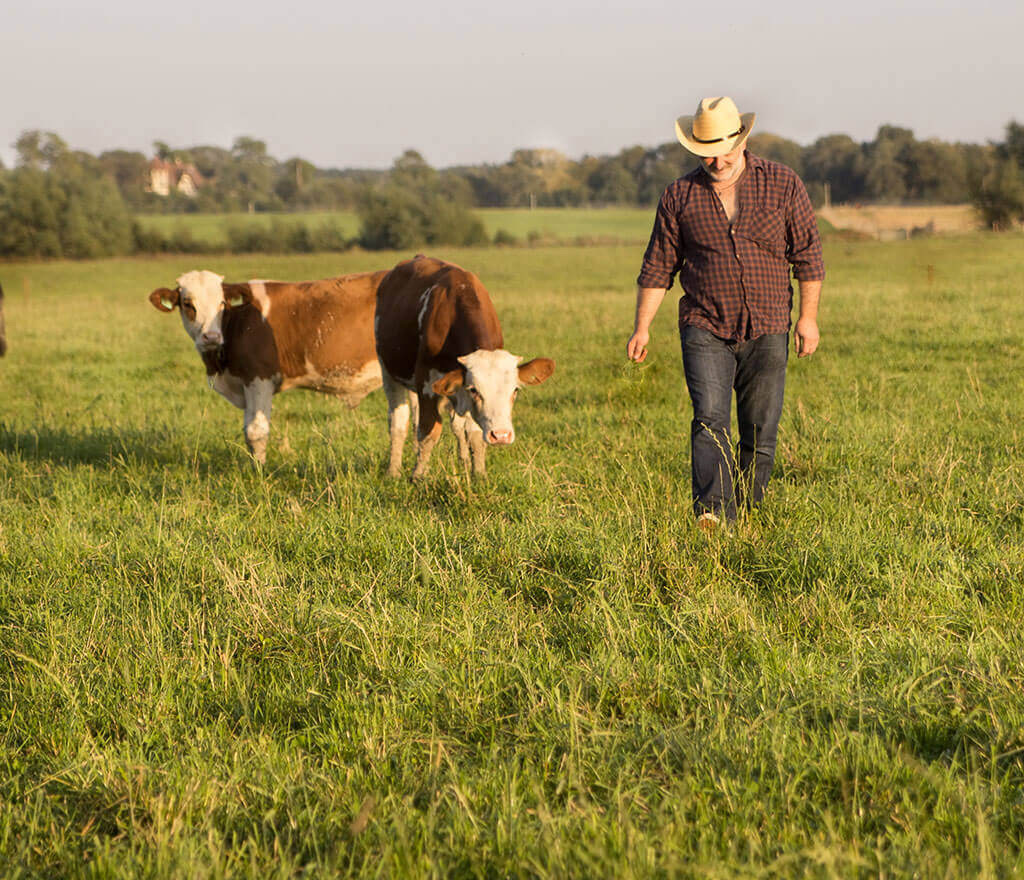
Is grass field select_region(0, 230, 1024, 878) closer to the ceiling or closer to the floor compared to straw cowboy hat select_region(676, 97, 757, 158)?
closer to the floor

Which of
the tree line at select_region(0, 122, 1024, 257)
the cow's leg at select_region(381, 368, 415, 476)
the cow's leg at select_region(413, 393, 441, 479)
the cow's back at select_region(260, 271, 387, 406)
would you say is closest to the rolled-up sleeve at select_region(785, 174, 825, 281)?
the cow's leg at select_region(413, 393, 441, 479)

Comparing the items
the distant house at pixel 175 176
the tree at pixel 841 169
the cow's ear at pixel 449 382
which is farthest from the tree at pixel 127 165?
the cow's ear at pixel 449 382

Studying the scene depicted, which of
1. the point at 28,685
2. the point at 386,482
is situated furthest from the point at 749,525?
the point at 28,685

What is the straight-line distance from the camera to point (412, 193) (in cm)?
7456

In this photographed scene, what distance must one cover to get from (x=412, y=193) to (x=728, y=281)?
2836 inches

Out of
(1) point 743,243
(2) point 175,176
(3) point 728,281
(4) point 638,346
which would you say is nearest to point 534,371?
(4) point 638,346

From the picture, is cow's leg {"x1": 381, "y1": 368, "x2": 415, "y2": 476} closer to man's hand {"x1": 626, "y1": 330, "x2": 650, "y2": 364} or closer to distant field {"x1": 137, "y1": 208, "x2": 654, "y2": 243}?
man's hand {"x1": 626, "y1": 330, "x2": 650, "y2": 364}

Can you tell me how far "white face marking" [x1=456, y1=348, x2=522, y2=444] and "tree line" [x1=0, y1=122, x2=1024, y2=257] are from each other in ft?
132

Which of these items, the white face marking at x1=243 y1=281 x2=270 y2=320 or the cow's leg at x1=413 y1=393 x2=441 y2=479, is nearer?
the cow's leg at x1=413 y1=393 x2=441 y2=479

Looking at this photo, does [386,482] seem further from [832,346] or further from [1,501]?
[832,346]

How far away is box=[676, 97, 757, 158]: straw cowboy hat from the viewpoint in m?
5.01

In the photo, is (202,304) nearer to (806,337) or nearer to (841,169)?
(806,337)

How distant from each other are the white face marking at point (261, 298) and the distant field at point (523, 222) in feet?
194

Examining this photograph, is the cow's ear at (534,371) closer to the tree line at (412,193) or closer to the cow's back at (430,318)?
the cow's back at (430,318)
